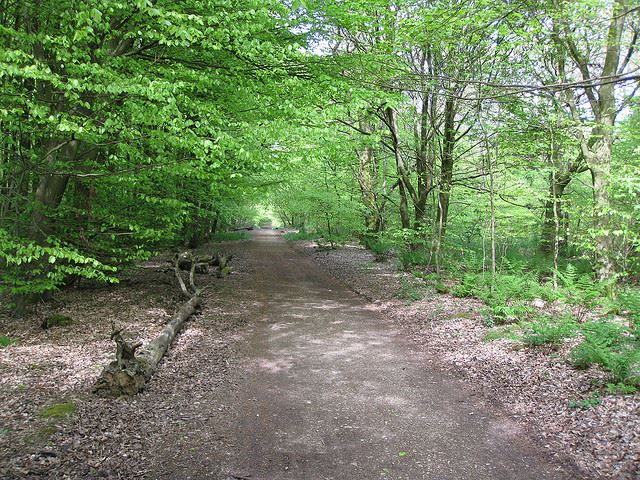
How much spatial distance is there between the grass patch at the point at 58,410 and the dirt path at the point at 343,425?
1.42m

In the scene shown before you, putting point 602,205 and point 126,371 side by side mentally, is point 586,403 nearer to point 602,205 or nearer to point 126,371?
point 126,371

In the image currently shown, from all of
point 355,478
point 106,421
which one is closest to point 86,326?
point 106,421

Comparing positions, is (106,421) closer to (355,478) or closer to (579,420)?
(355,478)

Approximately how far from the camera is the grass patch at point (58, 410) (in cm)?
499

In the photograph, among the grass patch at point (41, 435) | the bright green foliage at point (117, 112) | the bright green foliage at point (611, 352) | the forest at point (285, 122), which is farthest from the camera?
the forest at point (285, 122)

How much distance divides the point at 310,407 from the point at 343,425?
639 millimetres

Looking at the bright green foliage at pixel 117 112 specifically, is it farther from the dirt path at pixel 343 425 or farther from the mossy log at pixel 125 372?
the dirt path at pixel 343 425

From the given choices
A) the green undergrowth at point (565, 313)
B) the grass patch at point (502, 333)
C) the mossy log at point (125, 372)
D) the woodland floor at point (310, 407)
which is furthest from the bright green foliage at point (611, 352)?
the mossy log at point (125, 372)

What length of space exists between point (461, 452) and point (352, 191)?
18449 mm

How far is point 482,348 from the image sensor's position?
743 centimetres

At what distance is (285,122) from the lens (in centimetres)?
1027

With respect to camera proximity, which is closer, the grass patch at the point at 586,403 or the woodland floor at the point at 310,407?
the woodland floor at the point at 310,407

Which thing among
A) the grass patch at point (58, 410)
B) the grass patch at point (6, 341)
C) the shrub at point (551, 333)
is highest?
the shrub at point (551, 333)

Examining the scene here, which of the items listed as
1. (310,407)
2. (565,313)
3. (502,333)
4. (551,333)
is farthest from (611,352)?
(310,407)
